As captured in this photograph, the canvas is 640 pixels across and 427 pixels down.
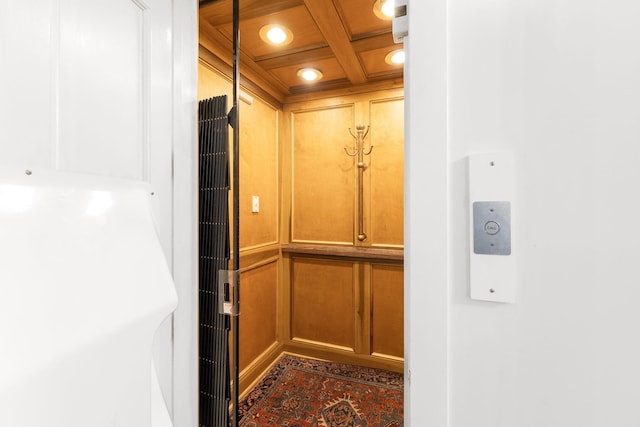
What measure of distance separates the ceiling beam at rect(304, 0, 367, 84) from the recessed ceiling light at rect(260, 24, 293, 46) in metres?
0.22

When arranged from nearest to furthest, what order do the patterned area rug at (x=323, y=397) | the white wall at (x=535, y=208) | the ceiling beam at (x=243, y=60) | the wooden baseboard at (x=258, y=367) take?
the white wall at (x=535, y=208)
the ceiling beam at (x=243, y=60)
the patterned area rug at (x=323, y=397)
the wooden baseboard at (x=258, y=367)

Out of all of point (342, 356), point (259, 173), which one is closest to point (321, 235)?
point (259, 173)

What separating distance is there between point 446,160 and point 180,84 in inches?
37.6

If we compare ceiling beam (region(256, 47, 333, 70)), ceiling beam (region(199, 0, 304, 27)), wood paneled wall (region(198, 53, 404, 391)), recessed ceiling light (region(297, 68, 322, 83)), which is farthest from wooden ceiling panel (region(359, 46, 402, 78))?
ceiling beam (region(199, 0, 304, 27))

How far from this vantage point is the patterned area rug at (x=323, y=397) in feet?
6.27

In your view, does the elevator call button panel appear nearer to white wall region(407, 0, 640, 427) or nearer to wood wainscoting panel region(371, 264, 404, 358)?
white wall region(407, 0, 640, 427)

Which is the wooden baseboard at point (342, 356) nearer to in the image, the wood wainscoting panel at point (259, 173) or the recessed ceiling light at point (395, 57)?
the wood wainscoting panel at point (259, 173)

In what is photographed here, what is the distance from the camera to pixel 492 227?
23.0 inches

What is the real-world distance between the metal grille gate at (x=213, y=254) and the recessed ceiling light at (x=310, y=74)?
4.49 ft

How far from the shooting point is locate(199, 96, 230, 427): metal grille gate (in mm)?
1115

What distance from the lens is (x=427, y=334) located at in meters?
0.62

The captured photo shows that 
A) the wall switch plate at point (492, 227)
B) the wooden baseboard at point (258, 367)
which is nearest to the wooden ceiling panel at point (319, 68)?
the wall switch plate at point (492, 227)

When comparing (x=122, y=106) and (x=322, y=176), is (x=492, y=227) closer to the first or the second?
(x=122, y=106)

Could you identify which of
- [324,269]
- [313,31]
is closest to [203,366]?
[324,269]
